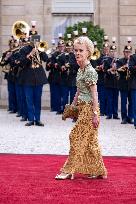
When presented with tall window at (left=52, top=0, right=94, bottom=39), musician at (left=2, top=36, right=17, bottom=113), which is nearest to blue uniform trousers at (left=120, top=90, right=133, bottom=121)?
musician at (left=2, top=36, right=17, bottom=113)

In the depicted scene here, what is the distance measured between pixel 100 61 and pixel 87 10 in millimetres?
7284

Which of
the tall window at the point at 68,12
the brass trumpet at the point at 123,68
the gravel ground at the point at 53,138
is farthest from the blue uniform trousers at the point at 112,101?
the tall window at the point at 68,12

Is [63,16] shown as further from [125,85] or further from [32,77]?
[32,77]

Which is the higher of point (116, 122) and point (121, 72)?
point (121, 72)

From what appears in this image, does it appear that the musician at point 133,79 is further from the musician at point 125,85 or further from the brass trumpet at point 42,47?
the brass trumpet at point 42,47

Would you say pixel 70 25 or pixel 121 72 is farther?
pixel 70 25

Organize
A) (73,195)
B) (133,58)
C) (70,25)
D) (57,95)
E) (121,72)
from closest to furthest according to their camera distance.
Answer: (73,195) < (133,58) < (121,72) < (57,95) < (70,25)

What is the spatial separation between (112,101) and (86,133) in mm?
10535

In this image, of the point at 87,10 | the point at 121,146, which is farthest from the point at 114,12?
the point at 121,146

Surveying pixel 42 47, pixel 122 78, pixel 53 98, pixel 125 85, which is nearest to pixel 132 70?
pixel 125 85

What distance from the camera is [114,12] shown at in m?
25.4

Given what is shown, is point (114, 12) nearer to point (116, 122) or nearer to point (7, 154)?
point (116, 122)

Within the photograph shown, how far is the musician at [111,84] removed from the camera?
715 inches

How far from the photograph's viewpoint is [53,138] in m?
13.0
